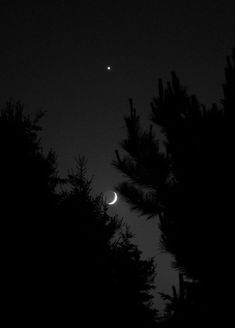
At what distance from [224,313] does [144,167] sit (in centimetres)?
201

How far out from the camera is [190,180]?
12.7ft

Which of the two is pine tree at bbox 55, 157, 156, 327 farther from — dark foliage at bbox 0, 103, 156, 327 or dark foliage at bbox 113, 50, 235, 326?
dark foliage at bbox 113, 50, 235, 326

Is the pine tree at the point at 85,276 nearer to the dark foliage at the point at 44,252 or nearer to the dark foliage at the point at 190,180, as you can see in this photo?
the dark foliage at the point at 44,252

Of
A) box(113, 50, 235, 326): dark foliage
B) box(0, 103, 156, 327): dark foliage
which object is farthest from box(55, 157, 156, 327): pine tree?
box(113, 50, 235, 326): dark foliage

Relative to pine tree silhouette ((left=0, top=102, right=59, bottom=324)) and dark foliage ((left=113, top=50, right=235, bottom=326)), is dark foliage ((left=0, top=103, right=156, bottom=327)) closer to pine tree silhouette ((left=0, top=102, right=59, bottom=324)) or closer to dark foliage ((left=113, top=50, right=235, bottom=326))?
pine tree silhouette ((left=0, top=102, right=59, bottom=324))

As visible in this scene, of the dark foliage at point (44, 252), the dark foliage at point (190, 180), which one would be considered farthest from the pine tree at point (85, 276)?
the dark foliage at point (190, 180)

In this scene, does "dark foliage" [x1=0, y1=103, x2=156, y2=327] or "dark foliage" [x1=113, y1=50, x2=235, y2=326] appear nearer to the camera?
"dark foliage" [x1=113, y1=50, x2=235, y2=326]

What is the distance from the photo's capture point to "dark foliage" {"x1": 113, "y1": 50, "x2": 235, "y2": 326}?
3523 mm

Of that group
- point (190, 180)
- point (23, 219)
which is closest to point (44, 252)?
point (23, 219)

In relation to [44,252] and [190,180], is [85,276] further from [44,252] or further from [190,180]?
[190,180]

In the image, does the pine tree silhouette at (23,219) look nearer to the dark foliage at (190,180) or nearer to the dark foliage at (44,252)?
the dark foliage at (44,252)

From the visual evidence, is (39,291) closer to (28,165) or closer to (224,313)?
(28,165)

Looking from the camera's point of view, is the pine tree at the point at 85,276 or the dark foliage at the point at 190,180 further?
the pine tree at the point at 85,276

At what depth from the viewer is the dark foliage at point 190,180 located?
139 inches
